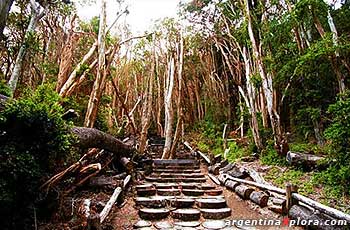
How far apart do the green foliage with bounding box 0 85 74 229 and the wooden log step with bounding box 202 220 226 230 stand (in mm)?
2278

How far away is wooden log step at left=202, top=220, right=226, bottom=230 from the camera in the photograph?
4.05 metres

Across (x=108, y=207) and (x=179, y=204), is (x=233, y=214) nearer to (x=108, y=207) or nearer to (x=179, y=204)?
(x=179, y=204)

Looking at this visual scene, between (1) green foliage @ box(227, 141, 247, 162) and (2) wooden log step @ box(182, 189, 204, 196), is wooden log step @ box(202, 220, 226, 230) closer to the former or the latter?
(2) wooden log step @ box(182, 189, 204, 196)

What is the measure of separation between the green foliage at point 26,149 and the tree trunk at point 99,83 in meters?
2.87

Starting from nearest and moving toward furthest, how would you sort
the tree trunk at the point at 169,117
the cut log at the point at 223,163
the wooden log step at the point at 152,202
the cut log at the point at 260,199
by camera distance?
the cut log at the point at 260,199
the wooden log step at the point at 152,202
the cut log at the point at 223,163
the tree trunk at the point at 169,117

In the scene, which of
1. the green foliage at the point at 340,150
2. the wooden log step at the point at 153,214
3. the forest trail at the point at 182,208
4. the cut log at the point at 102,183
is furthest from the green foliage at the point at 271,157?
the cut log at the point at 102,183

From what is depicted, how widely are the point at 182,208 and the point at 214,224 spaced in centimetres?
84

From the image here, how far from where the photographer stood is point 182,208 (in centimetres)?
489

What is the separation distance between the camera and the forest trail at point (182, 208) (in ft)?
13.9

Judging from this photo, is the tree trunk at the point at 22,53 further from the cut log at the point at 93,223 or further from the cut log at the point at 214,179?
the cut log at the point at 214,179

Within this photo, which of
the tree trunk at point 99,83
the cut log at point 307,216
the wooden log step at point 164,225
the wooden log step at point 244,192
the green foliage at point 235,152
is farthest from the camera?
the green foliage at point 235,152

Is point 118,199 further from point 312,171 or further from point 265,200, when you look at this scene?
point 312,171

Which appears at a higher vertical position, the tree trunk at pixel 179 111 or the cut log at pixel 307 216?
the tree trunk at pixel 179 111

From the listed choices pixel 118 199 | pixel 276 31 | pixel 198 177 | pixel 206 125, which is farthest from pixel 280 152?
pixel 206 125
